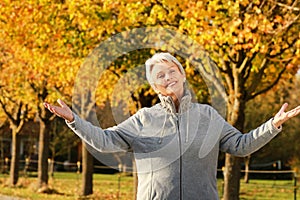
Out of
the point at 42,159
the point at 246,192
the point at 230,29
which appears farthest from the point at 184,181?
the point at 246,192

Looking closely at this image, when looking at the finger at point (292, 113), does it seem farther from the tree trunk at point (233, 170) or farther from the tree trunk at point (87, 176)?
the tree trunk at point (87, 176)

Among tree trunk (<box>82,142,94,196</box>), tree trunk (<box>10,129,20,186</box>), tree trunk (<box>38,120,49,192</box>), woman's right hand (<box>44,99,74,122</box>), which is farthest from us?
tree trunk (<box>10,129,20,186</box>)

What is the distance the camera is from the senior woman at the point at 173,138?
4781 mm

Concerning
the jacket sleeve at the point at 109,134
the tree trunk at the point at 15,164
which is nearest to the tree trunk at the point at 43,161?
the tree trunk at the point at 15,164

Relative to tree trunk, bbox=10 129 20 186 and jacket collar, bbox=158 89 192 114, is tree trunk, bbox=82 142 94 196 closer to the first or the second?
tree trunk, bbox=10 129 20 186

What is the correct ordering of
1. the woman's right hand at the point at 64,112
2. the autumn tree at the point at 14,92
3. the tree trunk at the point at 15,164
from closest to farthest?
the woman's right hand at the point at 64,112
the autumn tree at the point at 14,92
the tree trunk at the point at 15,164

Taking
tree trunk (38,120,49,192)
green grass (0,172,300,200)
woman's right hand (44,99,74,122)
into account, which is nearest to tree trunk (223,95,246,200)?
green grass (0,172,300,200)

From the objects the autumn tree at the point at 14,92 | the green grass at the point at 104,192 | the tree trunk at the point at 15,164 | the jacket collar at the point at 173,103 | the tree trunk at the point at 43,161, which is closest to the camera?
the jacket collar at the point at 173,103

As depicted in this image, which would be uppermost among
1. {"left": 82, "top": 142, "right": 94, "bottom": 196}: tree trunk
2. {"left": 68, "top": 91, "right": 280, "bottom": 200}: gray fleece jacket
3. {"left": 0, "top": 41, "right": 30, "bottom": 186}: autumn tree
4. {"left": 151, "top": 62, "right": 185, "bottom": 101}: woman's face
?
{"left": 0, "top": 41, "right": 30, "bottom": 186}: autumn tree

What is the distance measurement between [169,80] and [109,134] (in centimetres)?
59

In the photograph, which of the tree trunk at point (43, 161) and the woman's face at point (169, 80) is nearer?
the woman's face at point (169, 80)

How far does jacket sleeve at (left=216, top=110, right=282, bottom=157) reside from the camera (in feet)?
16.0

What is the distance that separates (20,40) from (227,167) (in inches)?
266

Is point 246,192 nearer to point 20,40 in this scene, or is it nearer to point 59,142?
point 20,40
